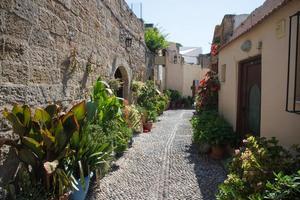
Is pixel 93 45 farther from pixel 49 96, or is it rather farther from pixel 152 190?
pixel 152 190

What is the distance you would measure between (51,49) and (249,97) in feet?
11.4

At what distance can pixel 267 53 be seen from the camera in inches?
159

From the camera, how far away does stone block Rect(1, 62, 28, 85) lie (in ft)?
9.98

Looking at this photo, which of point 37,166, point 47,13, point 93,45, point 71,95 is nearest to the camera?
point 37,166

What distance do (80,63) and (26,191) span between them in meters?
2.66

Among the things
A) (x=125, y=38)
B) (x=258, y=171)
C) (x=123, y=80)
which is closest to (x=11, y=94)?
(x=258, y=171)

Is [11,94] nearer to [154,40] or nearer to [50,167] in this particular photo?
[50,167]

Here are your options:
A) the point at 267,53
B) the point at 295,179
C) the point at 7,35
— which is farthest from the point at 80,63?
the point at 295,179

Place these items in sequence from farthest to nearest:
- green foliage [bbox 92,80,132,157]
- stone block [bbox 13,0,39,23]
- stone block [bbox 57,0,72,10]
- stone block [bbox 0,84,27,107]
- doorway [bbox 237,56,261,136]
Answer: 1. green foliage [bbox 92,80,132,157]
2. doorway [bbox 237,56,261,136]
3. stone block [bbox 57,0,72,10]
4. stone block [bbox 13,0,39,23]
5. stone block [bbox 0,84,27,107]

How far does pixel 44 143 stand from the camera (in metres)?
3.14

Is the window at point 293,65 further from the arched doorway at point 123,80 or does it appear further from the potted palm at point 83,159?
the arched doorway at point 123,80

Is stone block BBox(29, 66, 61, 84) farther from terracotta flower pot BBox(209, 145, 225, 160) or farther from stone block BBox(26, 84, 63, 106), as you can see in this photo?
terracotta flower pot BBox(209, 145, 225, 160)

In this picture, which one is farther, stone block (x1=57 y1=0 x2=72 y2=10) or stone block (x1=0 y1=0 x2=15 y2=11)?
stone block (x1=57 y1=0 x2=72 y2=10)

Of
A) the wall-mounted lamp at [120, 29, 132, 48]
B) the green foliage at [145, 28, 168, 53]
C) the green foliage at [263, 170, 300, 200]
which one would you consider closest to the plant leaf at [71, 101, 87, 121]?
the green foliage at [263, 170, 300, 200]
